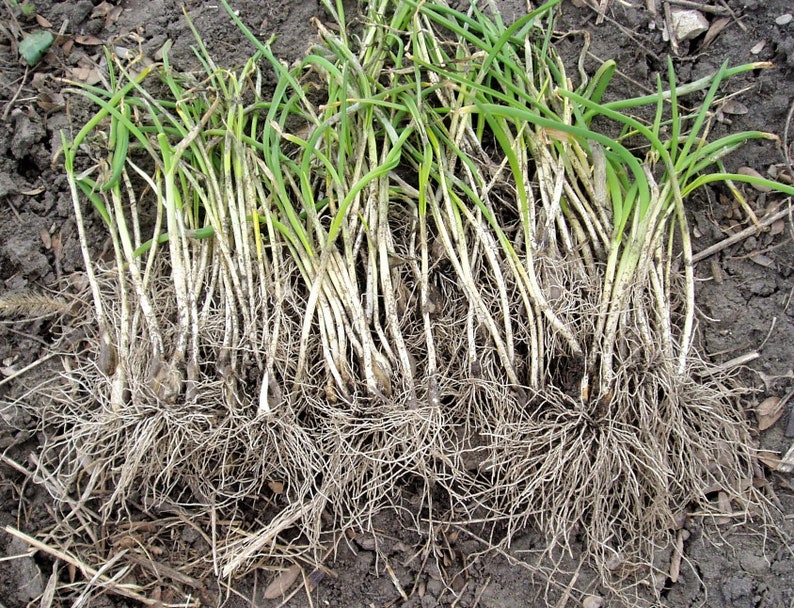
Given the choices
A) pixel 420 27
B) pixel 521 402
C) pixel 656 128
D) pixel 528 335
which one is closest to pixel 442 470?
pixel 521 402

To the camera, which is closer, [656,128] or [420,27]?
[656,128]

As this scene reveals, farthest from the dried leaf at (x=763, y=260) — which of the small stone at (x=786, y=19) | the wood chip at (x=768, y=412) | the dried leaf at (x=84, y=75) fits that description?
the dried leaf at (x=84, y=75)

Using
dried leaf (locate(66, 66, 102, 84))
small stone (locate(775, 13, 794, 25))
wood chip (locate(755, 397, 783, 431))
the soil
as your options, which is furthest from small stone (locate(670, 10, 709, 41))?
dried leaf (locate(66, 66, 102, 84))

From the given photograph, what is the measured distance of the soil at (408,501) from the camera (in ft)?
4.26

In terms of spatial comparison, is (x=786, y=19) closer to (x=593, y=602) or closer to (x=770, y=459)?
(x=770, y=459)

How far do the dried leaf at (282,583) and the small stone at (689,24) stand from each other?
60.6 inches

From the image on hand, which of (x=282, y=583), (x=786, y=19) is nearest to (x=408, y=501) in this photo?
(x=282, y=583)

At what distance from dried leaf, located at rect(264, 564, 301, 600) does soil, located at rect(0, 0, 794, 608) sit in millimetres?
18

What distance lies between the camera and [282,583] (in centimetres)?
131

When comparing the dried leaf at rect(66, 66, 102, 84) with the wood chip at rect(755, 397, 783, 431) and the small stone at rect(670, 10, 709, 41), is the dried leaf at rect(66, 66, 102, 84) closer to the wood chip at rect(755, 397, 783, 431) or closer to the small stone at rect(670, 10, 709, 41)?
the small stone at rect(670, 10, 709, 41)

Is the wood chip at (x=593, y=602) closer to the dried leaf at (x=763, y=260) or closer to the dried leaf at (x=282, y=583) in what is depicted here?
the dried leaf at (x=282, y=583)

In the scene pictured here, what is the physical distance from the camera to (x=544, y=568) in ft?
4.24

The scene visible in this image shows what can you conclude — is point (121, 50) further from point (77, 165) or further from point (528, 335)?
point (528, 335)

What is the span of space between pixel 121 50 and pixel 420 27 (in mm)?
764
